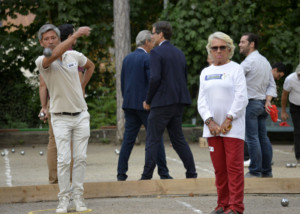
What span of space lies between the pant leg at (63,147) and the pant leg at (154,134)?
1.74 m

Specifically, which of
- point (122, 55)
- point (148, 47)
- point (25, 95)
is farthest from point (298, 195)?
point (25, 95)

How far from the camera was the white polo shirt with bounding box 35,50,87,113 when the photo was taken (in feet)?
25.8

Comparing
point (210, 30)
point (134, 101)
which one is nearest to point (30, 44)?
point (210, 30)

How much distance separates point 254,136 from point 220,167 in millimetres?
2793

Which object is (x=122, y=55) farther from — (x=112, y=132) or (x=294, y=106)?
(x=294, y=106)

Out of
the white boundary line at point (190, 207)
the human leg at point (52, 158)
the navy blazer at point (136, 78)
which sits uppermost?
the navy blazer at point (136, 78)

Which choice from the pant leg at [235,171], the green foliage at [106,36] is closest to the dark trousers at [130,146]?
the pant leg at [235,171]

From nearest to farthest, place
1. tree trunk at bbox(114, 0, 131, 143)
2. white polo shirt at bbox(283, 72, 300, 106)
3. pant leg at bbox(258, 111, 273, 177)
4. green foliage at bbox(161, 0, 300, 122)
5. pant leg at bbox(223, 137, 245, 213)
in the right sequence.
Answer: pant leg at bbox(223, 137, 245, 213) < pant leg at bbox(258, 111, 273, 177) < white polo shirt at bbox(283, 72, 300, 106) < tree trunk at bbox(114, 0, 131, 143) < green foliage at bbox(161, 0, 300, 122)

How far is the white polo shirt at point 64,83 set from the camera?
7863 millimetres

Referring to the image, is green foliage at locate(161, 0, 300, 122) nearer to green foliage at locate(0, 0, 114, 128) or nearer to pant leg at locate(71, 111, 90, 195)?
green foliage at locate(0, 0, 114, 128)

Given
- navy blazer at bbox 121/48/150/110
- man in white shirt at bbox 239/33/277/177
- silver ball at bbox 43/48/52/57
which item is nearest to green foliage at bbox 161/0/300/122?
man in white shirt at bbox 239/33/277/177

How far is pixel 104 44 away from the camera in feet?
70.8

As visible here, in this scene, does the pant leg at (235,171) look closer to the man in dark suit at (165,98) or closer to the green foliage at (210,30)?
the man in dark suit at (165,98)

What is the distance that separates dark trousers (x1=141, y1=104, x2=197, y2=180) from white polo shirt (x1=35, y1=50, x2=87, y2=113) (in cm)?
167
